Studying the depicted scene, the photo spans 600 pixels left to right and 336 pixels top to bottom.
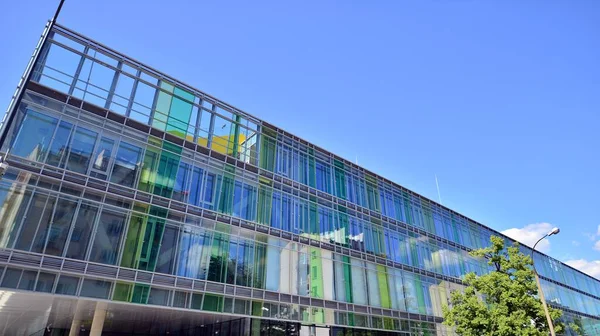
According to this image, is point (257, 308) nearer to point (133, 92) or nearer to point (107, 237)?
point (107, 237)

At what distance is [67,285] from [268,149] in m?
14.6

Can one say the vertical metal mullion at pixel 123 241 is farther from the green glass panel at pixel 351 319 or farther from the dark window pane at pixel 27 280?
the green glass panel at pixel 351 319

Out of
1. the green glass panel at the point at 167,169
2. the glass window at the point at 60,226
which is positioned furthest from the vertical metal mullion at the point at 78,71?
the glass window at the point at 60,226

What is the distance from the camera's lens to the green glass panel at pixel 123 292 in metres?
17.2

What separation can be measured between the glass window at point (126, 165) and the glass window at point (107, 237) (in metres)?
1.75

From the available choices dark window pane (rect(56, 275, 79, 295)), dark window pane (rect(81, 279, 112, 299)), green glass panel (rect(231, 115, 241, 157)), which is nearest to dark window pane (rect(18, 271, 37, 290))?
dark window pane (rect(56, 275, 79, 295))

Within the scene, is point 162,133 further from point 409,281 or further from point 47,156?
point 409,281

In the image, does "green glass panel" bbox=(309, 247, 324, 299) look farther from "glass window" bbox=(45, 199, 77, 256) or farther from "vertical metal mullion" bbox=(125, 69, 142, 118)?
"glass window" bbox=(45, 199, 77, 256)

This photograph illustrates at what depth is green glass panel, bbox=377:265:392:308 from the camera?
28516 mm

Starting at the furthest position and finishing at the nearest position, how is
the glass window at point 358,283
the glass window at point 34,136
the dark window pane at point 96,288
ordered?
the glass window at point 358,283, the glass window at point 34,136, the dark window pane at point 96,288

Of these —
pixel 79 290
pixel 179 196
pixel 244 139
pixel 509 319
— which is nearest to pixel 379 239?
pixel 509 319

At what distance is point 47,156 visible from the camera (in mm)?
17344

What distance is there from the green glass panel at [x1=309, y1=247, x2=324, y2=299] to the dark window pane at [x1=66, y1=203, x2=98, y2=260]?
1332 centimetres

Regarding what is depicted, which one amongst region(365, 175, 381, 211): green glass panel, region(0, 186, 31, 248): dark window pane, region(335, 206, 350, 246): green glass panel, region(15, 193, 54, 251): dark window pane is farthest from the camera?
region(365, 175, 381, 211): green glass panel
